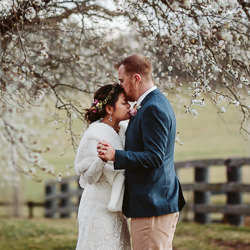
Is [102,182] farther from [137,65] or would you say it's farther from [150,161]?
[137,65]

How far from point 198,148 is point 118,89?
20.7m

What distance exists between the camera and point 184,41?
3.97 metres

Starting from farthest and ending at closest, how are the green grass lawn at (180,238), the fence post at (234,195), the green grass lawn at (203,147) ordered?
the green grass lawn at (203,147), the fence post at (234,195), the green grass lawn at (180,238)

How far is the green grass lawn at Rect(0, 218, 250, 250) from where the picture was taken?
6.63m

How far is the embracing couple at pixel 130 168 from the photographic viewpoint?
3107 mm

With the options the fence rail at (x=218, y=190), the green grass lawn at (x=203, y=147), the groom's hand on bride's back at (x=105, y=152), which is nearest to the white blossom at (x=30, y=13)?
the groom's hand on bride's back at (x=105, y=152)

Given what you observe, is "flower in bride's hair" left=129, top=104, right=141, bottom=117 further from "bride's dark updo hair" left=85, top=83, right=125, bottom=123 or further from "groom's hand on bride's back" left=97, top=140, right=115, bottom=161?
"groom's hand on bride's back" left=97, top=140, right=115, bottom=161

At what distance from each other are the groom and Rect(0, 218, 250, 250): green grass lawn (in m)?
3.48

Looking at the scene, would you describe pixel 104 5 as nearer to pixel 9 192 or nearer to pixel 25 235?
pixel 25 235

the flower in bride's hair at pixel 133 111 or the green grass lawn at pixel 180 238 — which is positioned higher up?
the flower in bride's hair at pixel 133 111

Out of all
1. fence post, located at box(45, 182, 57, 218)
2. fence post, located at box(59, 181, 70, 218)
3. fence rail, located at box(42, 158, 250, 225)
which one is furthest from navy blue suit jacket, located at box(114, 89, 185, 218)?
fence post, located at box(45, 182, 57, 218)

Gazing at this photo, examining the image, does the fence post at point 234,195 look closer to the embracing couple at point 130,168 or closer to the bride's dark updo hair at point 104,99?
the embracing couple at point 130,168

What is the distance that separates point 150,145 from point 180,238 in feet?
15.1

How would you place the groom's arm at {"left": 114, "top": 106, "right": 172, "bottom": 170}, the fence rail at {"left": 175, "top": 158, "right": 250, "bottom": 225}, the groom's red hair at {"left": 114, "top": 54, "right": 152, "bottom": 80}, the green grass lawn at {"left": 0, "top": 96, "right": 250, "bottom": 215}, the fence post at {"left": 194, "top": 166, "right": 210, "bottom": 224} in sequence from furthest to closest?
the green grass lawn at {"left": 0, "top": 96, "right": 250, "bottom": 215} → the fence post at {"left": 194, "top": 166, "right": 210, "bottom": 224} → the fence rail at {"left": 175, "top": 158, "right": 250, "bottom": 225} → the groom's red hair at {"left": 114, "top": 54, "right": 152, "bottom": 80} → the groom's arm at {"left": 114, "top": 106, "right": 172, "bottom": 170}
